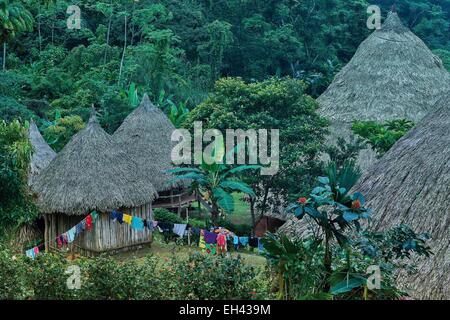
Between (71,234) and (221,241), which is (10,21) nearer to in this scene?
(221,241)

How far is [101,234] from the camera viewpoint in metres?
13.3

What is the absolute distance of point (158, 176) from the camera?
1709 cm

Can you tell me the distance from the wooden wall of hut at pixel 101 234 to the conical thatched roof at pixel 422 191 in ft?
18.4

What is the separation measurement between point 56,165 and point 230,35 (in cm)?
1565

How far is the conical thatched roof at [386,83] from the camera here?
18406 millimetres

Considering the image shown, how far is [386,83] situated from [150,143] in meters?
6.83

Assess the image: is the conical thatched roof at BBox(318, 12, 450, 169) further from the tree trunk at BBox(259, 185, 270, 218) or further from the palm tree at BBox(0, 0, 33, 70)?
the palm tree at BBox(0, 0, 33, 70)

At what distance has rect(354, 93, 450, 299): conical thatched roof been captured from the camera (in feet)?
24.2

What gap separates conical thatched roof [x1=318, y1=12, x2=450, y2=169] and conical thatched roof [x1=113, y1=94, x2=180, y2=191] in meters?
4.42

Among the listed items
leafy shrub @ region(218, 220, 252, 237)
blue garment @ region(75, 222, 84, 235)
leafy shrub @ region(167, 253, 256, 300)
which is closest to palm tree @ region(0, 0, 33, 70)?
leafy shrub @ region(167, 253, 256, 300)

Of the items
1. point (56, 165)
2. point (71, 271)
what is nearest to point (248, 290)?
point (71, 271)

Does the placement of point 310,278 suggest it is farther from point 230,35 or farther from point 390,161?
point 230,35

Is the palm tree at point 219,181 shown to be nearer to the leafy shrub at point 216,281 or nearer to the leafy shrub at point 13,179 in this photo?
the leafy shrub at point 13,179

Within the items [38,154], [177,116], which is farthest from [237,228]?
[177,116]
